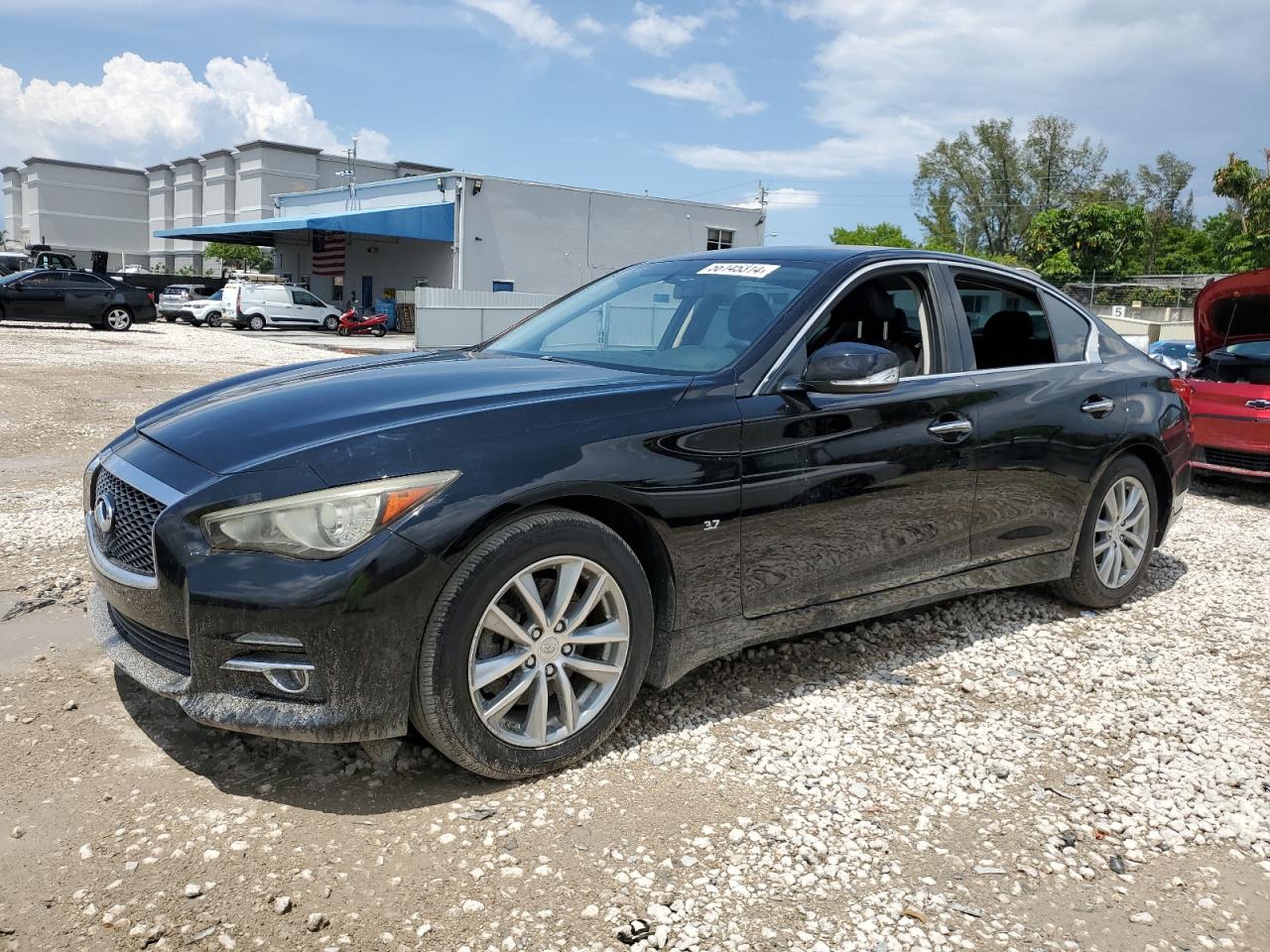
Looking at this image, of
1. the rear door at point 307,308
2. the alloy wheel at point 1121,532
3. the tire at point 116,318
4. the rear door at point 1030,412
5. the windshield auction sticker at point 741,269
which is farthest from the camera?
the rear door at point 307,308

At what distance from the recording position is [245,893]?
8.47ft

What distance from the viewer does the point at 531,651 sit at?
3068 millimetres

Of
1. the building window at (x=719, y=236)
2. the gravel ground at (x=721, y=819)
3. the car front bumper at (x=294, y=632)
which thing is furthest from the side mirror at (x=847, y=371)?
the building window at (x=719, y=236)

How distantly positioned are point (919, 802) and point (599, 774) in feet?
3.31

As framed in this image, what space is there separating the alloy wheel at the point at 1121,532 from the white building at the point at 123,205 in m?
81.9

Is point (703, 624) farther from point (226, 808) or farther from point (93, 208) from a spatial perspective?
point (93, 208)

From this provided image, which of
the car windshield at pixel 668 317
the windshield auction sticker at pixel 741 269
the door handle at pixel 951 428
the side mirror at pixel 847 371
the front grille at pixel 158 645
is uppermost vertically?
the windshield auction sticker at pixel 741 269

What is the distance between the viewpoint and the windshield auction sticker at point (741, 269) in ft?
13.8

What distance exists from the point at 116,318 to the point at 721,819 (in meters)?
28.8

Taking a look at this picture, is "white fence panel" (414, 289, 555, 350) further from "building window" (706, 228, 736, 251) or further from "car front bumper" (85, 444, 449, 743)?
"car front bumper" (85, 444, 449, 743)

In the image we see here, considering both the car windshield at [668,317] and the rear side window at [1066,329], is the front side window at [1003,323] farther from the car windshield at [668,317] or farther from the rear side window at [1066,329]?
the car windshield at [668,317]

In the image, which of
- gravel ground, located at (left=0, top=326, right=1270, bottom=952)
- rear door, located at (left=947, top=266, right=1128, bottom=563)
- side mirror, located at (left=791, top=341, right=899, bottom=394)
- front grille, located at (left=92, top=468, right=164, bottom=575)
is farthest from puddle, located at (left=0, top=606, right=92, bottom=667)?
rear door, located at (left=947, top=266, right=1128, bottom=563)

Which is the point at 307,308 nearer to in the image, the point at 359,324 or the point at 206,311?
the point at 359,324

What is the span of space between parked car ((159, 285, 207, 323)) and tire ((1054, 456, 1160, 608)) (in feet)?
119
